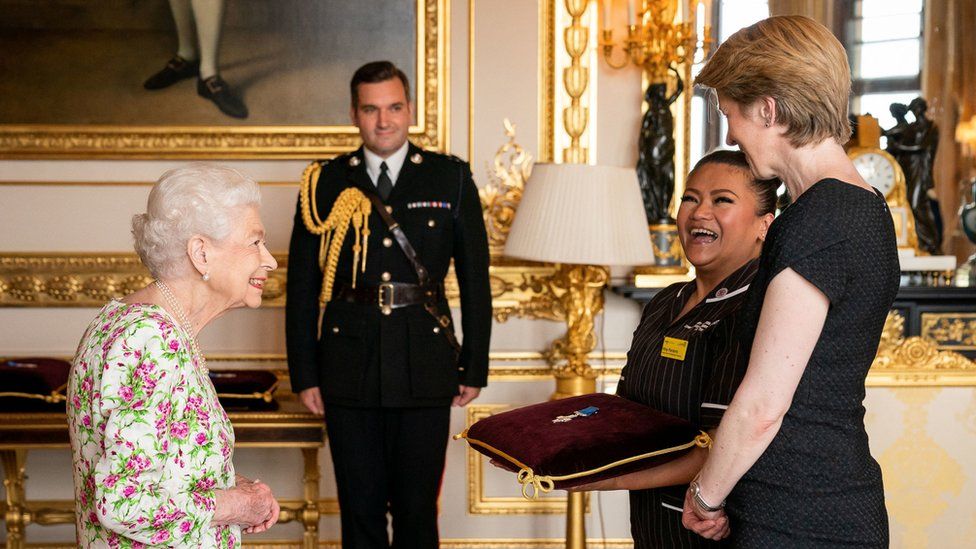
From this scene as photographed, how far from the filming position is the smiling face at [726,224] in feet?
6.89

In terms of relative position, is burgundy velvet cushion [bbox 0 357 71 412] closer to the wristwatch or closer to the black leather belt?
the black leather belt

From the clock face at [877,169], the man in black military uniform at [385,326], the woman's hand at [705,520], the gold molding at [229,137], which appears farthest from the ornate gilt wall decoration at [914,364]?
the gold molding at [229,137]

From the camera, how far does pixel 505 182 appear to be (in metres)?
4.12

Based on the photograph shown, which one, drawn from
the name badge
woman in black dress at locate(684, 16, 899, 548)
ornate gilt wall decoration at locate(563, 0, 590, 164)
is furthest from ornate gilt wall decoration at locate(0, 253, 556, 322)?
woman in black dress at locate(684, 16, 899, 548)

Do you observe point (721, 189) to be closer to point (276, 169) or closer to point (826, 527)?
point (826, 527)

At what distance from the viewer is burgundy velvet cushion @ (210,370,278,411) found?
3.72 m

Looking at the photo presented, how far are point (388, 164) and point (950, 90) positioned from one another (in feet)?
7.84

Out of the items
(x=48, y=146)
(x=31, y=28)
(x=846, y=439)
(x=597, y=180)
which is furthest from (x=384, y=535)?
(x=31, y=28)

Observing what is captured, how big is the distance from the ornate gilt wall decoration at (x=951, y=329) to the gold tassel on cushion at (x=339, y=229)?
85.5 inches

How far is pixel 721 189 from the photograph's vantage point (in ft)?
6.97

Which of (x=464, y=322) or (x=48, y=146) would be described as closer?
(x=464, y=322)

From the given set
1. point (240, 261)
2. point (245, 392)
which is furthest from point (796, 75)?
point (245, 392)

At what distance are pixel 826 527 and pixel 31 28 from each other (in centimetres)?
376

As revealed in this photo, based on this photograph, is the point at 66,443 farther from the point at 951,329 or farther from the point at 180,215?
the point at 951,329
